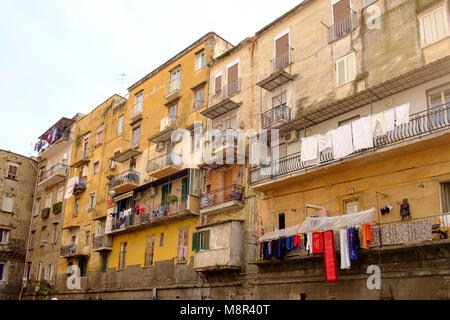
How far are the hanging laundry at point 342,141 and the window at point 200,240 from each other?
8.97m

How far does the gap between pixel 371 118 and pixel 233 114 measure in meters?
10.5

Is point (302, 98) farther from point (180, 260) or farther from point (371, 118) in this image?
point (180, 260)

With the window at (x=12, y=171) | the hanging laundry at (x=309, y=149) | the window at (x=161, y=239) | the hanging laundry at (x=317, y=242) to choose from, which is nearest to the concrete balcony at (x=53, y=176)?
the window at (x=12, y=171)

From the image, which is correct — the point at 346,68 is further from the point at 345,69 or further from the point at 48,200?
the point at 48,200

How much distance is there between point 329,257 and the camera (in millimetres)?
18188

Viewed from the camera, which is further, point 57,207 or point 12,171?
point 12,171

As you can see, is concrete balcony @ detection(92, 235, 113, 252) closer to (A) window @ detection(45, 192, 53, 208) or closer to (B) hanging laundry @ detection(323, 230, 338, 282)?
(A) window @ detection(45, 192, 53, 208)

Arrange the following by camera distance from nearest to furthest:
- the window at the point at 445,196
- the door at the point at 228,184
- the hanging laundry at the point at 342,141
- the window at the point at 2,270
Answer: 1. the window at the point at 445,196
2. the hanging laundry at the point at 342,141
3. the door at the point at 228,184
4. the window at the point at 2,270

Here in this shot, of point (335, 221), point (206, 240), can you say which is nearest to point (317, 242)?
point (335, 221)

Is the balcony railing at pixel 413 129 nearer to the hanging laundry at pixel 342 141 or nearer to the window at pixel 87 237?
the hanging laundry at pixel 342 141

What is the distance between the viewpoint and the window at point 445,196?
16.7 metres

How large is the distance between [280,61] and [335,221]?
10.7 m

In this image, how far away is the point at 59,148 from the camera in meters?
45.9
